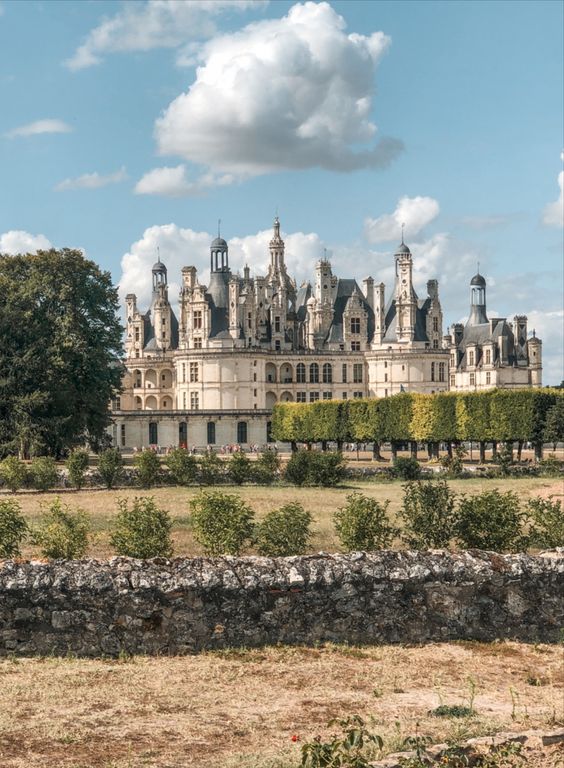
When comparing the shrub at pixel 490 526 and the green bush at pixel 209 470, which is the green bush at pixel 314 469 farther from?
the shrub at pixel 490 526

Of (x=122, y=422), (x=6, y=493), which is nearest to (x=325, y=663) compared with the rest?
(x=6, y=493)

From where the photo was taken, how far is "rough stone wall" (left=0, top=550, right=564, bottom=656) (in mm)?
13078

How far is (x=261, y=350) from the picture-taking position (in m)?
99.8

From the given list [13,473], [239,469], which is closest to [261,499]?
[239,469]

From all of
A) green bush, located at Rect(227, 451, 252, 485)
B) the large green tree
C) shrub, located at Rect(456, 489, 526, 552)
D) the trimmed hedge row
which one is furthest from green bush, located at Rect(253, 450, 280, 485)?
shrub, located at Rect(456, 489, 526, 552)

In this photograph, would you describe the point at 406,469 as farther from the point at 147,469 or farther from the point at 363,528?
the point at 363,528

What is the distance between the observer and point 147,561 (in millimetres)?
13820

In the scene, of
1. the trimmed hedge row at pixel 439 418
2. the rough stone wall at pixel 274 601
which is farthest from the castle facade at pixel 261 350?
the rough stone wall at pixel 274 601

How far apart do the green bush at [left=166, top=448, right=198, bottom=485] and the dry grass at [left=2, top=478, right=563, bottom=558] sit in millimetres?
1692

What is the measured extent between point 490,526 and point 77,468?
22.1 meters

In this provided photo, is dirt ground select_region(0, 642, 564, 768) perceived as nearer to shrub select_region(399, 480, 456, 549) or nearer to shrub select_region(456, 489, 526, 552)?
shrub select_region(456, 489, 526, 552)

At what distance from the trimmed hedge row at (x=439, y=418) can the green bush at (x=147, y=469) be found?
89.9ft

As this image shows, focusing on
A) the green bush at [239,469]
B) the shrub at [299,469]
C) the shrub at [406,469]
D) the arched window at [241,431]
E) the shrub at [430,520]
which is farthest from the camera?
the arched window at [241,431]

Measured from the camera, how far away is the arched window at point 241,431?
307 ft
